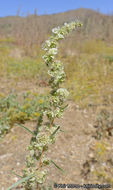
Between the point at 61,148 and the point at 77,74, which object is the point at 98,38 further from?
the point at 61,148

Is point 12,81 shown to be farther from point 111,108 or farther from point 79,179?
point 79,179

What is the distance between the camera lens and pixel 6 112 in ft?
9.78

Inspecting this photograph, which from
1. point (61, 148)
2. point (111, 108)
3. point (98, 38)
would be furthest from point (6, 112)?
point (98, 38)

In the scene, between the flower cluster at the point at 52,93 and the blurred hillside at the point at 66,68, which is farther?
the blurred hillside at the point at 66,68

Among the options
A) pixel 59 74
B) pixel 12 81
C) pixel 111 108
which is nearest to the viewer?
→ pixel 59 74

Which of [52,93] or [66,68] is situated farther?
[66,68]

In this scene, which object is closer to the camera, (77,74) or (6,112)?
(6,112)

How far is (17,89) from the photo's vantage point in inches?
178

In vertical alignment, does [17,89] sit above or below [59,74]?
below

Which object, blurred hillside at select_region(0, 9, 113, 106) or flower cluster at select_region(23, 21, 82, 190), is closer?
flower cluster at select_region(23, 21, 82, 190)

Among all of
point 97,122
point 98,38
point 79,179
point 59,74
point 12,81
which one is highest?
point 98,38

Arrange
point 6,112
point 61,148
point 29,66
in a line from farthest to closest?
point 29,66 < point 6,112 < point 61,148

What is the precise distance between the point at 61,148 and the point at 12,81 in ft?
10.6

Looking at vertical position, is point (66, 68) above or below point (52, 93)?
below
